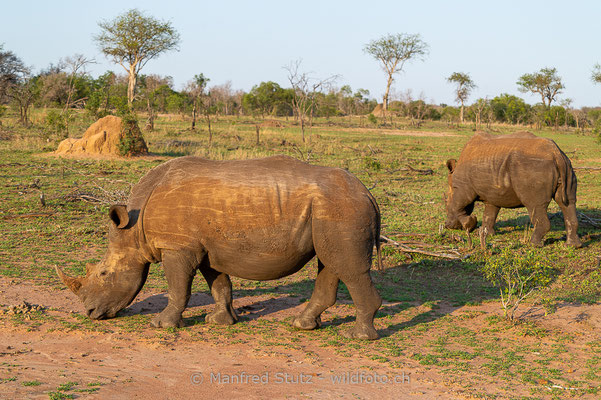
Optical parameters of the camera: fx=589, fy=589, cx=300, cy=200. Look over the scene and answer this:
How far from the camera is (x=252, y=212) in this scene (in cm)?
633

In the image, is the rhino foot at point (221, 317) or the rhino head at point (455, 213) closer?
the rhino foot at point (221, 317)

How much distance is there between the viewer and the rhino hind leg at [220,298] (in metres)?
6.87

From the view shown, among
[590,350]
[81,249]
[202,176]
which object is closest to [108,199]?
[81,249]

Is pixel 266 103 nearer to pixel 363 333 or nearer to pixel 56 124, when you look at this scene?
pixel 56 124

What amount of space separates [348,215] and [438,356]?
170 centimetres

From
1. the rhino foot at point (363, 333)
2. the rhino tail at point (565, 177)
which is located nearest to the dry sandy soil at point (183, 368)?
the rhino foot at point (363, 333)

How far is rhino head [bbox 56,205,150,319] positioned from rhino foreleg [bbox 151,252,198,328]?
0.44 meters

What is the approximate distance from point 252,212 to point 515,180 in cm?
646

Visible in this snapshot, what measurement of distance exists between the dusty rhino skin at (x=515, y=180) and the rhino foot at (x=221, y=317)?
5367 millimetres

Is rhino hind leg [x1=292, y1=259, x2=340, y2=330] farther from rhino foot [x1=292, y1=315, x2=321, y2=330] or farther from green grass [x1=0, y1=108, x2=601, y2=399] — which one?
green grass [x1=0, y1=108, x2=601, y2=399]

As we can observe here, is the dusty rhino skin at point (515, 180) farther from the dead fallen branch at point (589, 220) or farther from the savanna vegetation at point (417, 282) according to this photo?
the dead fallen branch at point (589, 220)

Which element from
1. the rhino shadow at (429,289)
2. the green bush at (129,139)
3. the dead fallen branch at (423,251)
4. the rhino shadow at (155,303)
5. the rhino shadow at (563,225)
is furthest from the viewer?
the green bush at (129,139)

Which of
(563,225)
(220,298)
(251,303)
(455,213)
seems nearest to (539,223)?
(455,213)

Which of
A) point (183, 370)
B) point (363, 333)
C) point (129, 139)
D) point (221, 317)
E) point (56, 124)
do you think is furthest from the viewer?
point (56, 124)
